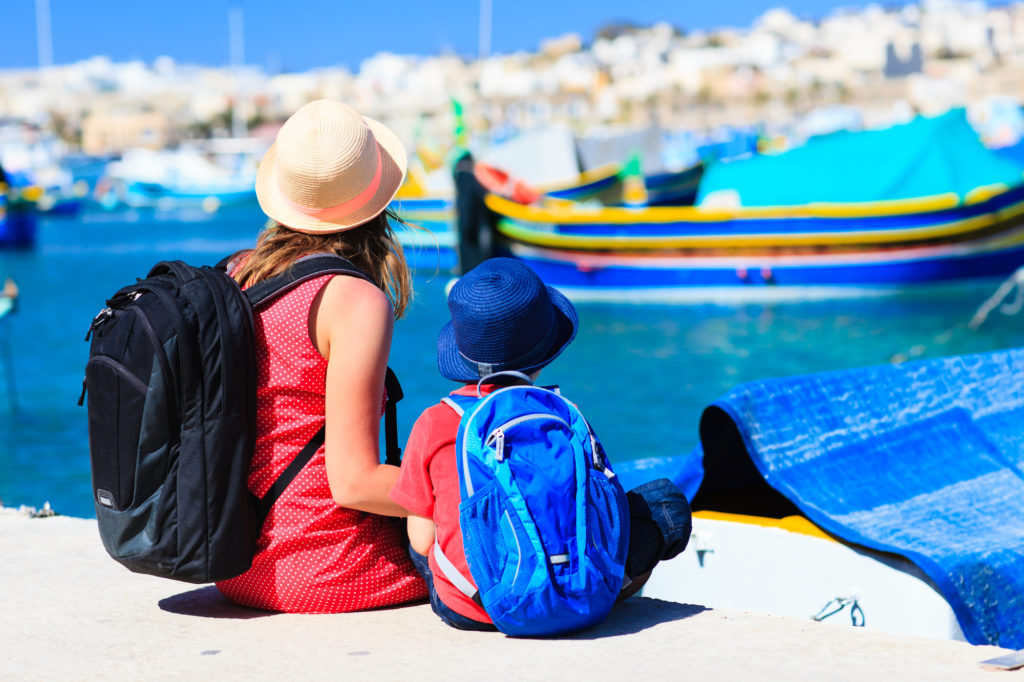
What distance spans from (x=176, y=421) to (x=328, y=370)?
0.29 metres

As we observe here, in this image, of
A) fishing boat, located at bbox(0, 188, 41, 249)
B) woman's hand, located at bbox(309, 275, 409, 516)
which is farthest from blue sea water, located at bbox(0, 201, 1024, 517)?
fishing boat, located at bbox(0, 188, 41, 249)

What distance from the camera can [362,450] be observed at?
7.16 feet

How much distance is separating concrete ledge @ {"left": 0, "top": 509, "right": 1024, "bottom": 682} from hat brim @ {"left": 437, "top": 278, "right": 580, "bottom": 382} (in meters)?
0.50

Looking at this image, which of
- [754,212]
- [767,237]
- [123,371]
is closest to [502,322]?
[123,371]

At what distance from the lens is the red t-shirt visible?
2139 millimetres

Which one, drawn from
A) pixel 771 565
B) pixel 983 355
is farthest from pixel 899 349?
pixel 771 565

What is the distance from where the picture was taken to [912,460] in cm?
398

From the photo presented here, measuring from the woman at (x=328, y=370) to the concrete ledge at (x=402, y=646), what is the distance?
3.6 inches

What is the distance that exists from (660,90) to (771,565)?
127577 mm

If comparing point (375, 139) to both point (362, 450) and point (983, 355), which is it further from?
point (983, 355)

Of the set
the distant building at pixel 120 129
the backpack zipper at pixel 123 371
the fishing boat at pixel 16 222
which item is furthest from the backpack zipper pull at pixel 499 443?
the distant building at pixel 120 129

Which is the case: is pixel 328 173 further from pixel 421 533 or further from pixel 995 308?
pixel 995 308

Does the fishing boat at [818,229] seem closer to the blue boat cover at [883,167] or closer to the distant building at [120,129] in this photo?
the blue boat cover at [883,167]

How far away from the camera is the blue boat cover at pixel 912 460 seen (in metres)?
3.32
